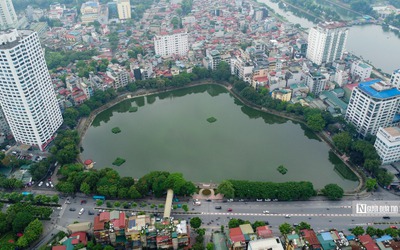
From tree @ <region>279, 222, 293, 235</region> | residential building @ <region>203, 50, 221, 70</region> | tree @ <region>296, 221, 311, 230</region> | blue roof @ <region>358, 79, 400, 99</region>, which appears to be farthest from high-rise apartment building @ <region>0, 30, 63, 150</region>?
blue roof @ <region>358, 79, 400, 99</region>

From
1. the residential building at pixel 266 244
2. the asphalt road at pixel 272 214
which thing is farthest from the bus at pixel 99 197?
the residential building at pixel 266 244

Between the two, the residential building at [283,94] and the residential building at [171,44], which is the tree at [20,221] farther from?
the residential building at [171,44]

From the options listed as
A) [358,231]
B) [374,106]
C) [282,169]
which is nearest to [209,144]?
[282,169]

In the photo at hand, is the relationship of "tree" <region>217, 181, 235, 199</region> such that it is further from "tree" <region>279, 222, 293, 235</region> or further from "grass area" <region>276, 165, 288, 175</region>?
"grass area" <region>276, 165, 288, 175</region>

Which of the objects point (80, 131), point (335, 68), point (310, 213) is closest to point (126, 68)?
point (80, 131)

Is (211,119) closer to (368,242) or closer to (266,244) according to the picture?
(266,244)

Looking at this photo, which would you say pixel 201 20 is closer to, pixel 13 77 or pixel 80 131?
pixel 80 131
